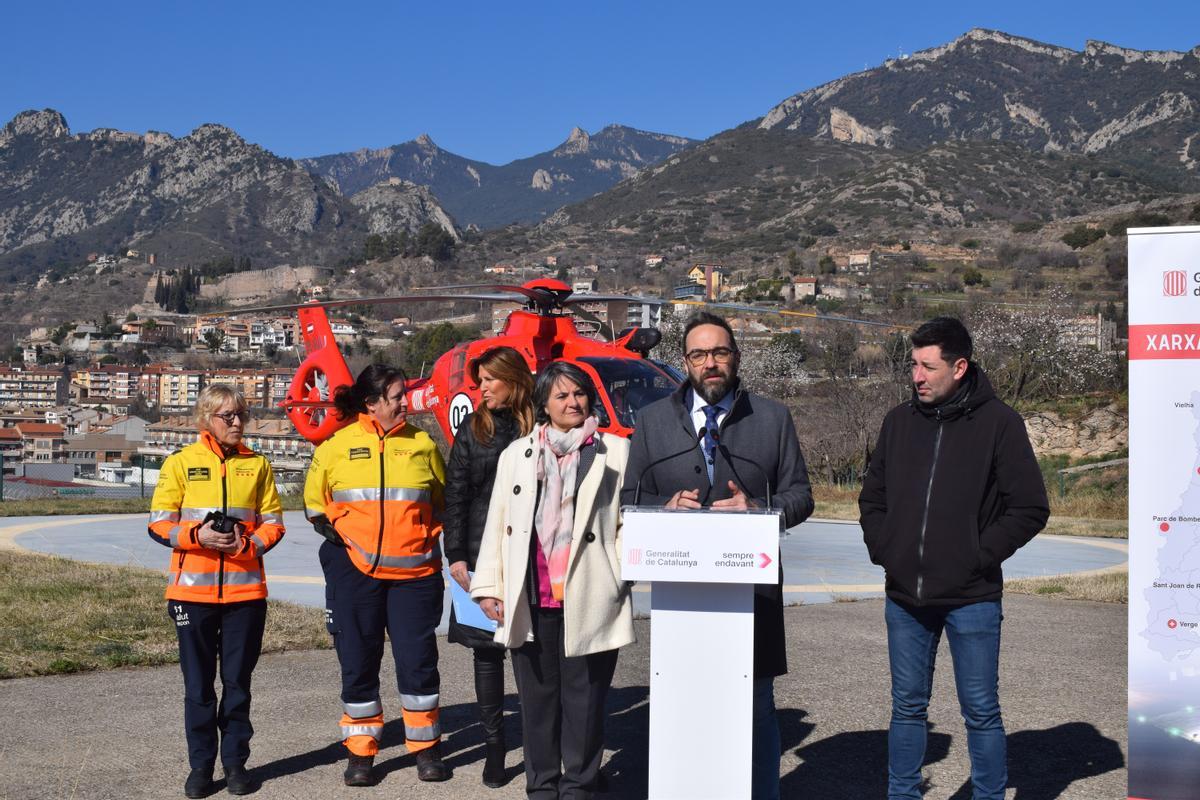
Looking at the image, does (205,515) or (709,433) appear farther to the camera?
(205,515)

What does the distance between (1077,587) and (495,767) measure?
23.1 feet

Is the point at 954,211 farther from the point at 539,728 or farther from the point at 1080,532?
the point at 539,728

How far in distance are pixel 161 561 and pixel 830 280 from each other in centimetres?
9055

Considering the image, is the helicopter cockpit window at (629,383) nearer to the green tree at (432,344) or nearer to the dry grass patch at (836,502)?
the dry grass patch at (836,502)

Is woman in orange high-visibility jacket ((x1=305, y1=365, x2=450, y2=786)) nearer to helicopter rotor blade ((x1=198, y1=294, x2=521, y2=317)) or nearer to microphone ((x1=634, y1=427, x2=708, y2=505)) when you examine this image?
microphone ((x1=634, y1=427, x2=708, y2=505))

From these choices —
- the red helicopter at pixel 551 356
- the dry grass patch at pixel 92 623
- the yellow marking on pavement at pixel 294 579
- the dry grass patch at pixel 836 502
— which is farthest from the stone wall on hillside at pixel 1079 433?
the dry grass patch at pixel 92 623

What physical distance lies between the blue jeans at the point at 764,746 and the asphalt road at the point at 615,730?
0.33m

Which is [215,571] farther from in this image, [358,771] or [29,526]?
[29,526]

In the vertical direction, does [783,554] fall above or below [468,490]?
below

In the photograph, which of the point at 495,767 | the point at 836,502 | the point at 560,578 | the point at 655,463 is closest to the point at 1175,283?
the point at 655,463

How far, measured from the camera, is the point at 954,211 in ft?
448

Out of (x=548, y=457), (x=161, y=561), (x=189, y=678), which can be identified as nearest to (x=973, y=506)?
(x=548, y=457)

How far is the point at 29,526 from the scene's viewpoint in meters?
16.0

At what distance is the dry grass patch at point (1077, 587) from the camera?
10070 millimetres
